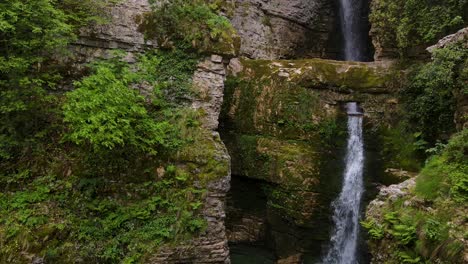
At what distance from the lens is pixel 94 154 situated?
Result: 28.8 feet

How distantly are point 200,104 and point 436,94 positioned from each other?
7522 millimetres

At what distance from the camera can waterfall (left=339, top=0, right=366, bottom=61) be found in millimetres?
17703

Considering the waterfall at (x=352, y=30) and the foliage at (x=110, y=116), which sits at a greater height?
the waterfall at (x=352, y=30)

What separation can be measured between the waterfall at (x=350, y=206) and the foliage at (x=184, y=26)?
Result: 5.95 m

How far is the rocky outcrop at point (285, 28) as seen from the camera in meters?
17.2

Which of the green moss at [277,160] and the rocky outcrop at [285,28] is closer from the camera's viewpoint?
the green moss at [277,160]

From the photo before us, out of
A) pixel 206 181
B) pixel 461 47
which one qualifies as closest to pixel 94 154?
pixel 206 181

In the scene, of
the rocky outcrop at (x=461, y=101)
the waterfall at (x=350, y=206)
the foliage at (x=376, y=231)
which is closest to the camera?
the foliage at (x=376, y=231)

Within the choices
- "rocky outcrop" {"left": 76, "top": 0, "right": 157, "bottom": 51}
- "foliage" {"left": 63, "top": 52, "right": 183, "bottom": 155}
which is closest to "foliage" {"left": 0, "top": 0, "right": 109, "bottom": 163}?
"rocky outcrop" {"left": 76, "top": 0, "right": 157, "bottom": 51}

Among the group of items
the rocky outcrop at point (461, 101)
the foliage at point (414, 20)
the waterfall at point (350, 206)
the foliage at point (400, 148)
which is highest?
the foliage at point (414, 20)

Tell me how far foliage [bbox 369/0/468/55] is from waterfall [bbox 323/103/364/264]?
352 cm

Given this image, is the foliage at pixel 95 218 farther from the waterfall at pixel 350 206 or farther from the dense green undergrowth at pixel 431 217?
the waterfall at pixel 350 206

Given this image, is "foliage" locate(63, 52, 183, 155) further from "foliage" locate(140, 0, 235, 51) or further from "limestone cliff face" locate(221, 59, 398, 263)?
"limestone cliff face" locate(221, 59, 398, 263)

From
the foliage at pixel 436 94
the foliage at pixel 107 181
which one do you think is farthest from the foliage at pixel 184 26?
the foliage at pixel 436 94
